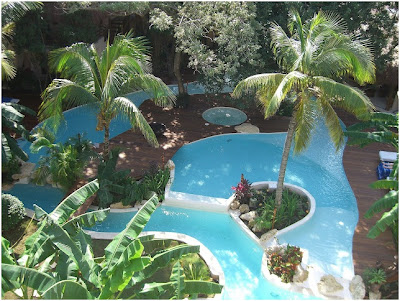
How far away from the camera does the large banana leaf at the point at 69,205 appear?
1028cm

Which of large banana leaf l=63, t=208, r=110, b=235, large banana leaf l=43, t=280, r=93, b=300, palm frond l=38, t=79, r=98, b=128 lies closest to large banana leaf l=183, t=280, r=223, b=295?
large banana leaf l=43, t=280, r=93, b=300

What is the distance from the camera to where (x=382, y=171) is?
16703 millimetres

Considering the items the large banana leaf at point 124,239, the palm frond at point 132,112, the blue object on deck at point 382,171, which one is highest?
the palm frond at point 132,112

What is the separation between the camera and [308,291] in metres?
11.9

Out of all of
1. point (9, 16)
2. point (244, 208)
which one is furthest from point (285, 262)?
point (9, 16)

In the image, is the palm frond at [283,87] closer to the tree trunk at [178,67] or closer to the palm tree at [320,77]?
the palm tree at [320,77]

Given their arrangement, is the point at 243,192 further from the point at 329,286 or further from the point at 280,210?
the point at 329,286

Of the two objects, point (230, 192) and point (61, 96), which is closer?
point (61, 96)

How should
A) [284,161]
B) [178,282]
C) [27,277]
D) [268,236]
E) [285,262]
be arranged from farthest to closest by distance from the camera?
[284,161] < [268,236] < [285,262] < [178,282] < [27,277]

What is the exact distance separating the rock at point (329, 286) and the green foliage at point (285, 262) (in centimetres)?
81

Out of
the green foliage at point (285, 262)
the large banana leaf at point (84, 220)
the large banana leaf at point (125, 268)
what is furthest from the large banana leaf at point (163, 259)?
the green foliage at point (285, 262)

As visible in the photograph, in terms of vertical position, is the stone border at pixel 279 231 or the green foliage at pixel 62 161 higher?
the green foliage at pixel 62 161

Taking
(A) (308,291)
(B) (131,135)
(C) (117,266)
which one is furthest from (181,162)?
(C) (117,266)

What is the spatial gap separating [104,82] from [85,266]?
6138 millimetres
